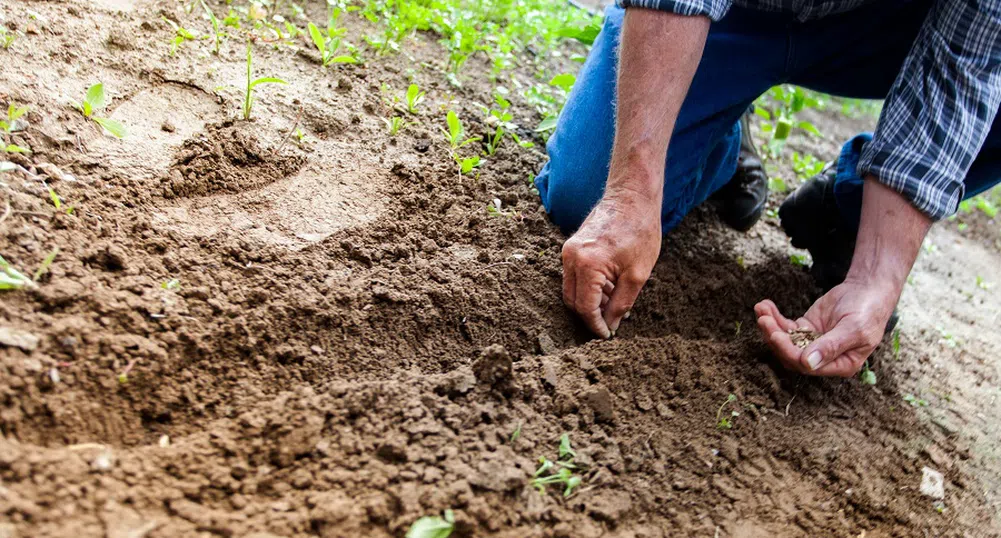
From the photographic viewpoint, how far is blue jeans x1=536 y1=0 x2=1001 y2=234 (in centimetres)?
204

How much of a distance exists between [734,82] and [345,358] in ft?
4.61

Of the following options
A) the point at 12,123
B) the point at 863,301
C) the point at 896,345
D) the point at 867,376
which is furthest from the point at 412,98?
the point at 896,345

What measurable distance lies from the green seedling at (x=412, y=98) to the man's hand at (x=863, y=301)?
4.09ft

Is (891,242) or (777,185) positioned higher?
(891,242)

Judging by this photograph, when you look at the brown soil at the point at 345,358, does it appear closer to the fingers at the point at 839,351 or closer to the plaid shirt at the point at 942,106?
the fingers at the point at 839,351

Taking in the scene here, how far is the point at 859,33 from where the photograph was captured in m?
2.08

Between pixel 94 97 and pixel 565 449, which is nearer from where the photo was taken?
pixel 565 449

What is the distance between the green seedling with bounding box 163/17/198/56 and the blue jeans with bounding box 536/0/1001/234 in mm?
1174

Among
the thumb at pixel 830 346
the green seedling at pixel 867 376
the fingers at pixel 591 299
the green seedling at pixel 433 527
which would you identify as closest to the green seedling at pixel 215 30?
the fingers at pixel 591 299

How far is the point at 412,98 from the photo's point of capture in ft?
7.56

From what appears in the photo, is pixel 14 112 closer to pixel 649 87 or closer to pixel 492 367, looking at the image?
pixel 492 367

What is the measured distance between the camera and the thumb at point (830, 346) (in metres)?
1.72

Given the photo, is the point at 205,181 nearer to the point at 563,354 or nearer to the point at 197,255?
the point at 197,255

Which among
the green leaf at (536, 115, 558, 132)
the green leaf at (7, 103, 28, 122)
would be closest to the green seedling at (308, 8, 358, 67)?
the green leaf at (536, 115, 558, 132)
